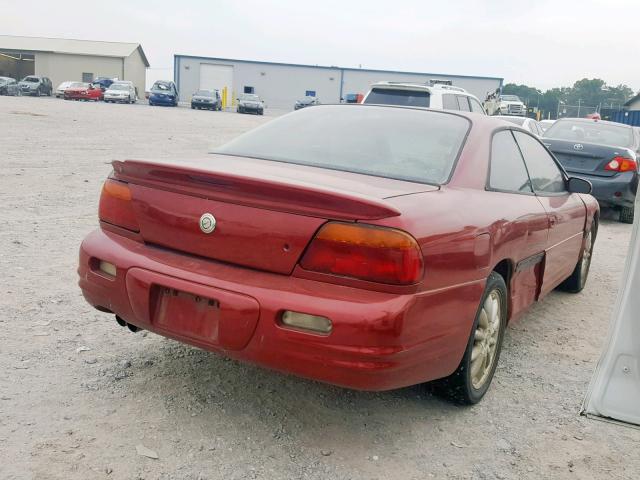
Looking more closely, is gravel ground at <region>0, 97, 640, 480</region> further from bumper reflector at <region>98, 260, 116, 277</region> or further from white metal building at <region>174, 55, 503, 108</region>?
white metal building at <region>174, 55, 503, 108</region>

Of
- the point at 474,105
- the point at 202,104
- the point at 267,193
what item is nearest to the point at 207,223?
the point at 267,193

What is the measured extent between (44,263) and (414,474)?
3.56 meters

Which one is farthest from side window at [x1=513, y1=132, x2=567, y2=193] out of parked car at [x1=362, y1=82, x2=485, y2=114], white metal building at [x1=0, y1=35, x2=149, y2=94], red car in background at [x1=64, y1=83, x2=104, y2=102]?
white metal building at [x1=0, y1=35, x2=149, y2=94]

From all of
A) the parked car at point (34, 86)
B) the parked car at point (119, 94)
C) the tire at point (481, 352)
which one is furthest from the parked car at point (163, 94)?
the tire at point (481, 352)

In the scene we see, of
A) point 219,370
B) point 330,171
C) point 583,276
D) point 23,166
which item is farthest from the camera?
point 23,166

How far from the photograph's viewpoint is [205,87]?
64438 millimetres

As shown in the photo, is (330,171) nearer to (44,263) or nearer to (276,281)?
(276,281)

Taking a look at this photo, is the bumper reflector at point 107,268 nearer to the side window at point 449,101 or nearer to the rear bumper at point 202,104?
the side window at point 449,101

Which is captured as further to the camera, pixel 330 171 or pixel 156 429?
pixel 330 171

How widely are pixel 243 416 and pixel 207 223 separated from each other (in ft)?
3.02

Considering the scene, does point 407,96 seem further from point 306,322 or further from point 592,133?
Result: point 306,322

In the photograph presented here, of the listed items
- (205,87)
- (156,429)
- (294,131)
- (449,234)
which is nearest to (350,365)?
(449,234)

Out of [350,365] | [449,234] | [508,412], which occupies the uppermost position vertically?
[449,234]

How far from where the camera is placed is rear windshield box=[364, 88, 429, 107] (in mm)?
12008
